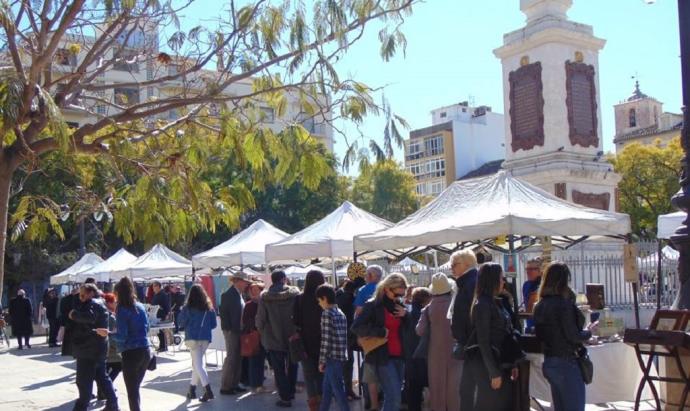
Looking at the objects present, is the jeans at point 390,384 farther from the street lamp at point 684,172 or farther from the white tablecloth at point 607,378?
the street lamp at point 684,172

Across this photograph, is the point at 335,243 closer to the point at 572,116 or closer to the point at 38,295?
the point at 572,116

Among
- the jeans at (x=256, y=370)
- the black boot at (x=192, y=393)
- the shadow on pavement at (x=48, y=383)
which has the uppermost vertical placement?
the jeans at (x=256, y=370)

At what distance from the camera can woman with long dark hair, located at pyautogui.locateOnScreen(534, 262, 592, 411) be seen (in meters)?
6.73

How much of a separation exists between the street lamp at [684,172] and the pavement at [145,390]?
8.30ft

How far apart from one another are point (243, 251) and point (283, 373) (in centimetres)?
645

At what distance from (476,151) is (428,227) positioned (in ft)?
221

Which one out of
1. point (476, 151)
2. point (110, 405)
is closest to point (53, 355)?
point (110, 405)

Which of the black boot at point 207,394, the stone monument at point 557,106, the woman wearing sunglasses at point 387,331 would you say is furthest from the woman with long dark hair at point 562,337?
the stone monument at point 557,106

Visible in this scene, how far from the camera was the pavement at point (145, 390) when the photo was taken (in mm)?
11211

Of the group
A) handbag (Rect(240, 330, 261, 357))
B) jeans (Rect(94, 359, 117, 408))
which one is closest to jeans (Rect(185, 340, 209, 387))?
handbag (Rect(240, 330, 261, 357))

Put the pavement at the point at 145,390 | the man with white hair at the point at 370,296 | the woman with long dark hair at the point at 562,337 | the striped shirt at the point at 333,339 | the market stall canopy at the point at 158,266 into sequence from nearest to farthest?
the woman with long dark hair at the point at 562,337
the striped shirt at the point at 333,339
the man with white hair at the point at 370,296
the pavement at the point at 145,390
the market stall canopy at the point at 158,266

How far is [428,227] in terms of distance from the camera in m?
11.1

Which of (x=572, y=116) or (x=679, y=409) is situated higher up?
(x=572, y=116)

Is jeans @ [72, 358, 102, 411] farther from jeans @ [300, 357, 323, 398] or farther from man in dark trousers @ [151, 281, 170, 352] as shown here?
man in dark trousers @ [151, 281, 170, 352]
